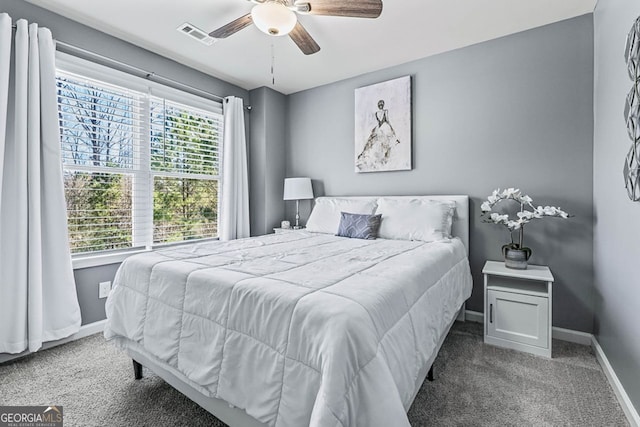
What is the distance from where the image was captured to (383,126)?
3348mm

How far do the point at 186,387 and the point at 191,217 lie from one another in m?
2.32

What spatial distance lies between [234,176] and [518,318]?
3189 mm

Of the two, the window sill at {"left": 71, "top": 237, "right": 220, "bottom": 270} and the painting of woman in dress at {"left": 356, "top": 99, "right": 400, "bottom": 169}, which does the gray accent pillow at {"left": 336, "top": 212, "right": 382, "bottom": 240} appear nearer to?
the painting of woman in dress at {"left": 356, "top": 99, "right": 400, "bottom": 169}

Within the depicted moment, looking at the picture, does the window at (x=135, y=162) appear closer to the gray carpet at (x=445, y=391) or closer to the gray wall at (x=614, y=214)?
the gray carpet at (x=445, y=391)

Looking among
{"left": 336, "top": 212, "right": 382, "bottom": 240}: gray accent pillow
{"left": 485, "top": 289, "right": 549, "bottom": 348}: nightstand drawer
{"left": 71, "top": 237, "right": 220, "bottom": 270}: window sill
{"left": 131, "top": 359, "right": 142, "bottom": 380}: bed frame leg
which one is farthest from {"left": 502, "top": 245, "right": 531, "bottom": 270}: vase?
{"left": 71, "top": 237, "right": 220, "bottom": 270}: window sill

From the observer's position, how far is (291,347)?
3.44 ft

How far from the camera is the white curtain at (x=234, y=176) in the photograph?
3658mm

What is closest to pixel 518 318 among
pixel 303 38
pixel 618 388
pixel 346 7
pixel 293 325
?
pixel 618 388

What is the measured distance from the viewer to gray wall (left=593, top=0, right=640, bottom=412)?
5.12 feet

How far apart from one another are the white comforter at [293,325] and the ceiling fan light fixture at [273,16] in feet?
4.79

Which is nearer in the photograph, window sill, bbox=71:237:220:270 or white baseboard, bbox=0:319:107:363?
white baseboard, bbox=0:319:107:363

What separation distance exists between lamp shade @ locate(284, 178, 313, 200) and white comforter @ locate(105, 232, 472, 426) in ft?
5.97

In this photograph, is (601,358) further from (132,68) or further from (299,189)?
(132,68)

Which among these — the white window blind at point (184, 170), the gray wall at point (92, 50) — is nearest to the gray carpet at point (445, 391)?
the gray wall at point (92, 50)
